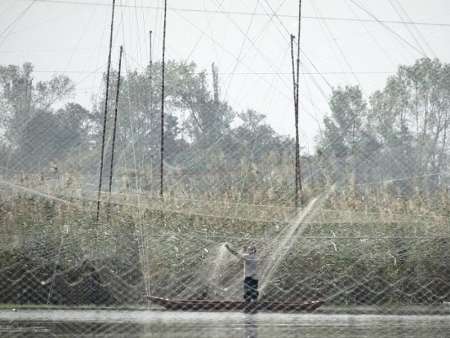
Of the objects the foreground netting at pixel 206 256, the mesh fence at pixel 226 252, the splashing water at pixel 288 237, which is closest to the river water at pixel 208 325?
the mesh fence at pixel 226 252

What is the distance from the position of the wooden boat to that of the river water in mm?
152

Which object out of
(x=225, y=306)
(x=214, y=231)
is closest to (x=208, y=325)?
(x=225, y=306)

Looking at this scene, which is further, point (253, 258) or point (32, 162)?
point (32, 162)

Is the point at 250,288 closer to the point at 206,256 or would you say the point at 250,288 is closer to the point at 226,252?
the point at 226,252

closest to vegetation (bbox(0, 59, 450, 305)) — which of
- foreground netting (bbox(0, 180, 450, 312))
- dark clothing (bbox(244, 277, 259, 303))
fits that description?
foreground netting (bbox(0, 180, 450, 312))

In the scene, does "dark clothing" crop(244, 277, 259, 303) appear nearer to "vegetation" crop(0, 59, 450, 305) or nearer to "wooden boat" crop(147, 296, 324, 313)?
"wooden boat" crop(147, 296, 324, 313)

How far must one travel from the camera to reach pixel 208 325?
38.8 feet

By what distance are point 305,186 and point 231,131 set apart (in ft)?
31.6

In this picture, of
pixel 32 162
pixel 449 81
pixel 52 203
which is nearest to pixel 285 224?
pixel 52 203

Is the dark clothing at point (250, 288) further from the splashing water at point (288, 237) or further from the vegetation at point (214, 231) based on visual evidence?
the splashing water at point (288, 237)

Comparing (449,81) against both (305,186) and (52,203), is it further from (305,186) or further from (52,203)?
(52,203)

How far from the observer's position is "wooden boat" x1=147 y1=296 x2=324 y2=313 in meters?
13.5

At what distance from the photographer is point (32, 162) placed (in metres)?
25.0

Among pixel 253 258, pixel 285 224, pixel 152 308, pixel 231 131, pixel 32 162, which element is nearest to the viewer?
pixel 253 258
